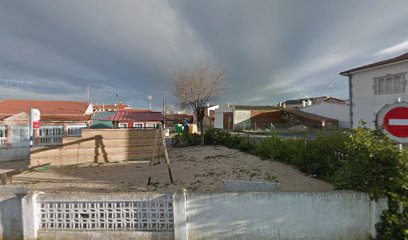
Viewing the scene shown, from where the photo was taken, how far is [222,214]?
3312 mm

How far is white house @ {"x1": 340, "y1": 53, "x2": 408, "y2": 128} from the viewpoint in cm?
1103

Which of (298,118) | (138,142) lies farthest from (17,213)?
(298,118)

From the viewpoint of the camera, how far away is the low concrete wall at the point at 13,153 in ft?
42.3

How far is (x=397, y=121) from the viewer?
3.03m

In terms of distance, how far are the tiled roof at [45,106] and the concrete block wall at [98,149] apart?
37.1 feet

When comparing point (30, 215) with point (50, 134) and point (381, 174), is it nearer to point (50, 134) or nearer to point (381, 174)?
point (381, 174)

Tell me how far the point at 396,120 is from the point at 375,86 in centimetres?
1179

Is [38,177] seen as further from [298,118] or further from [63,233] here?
[298,118]

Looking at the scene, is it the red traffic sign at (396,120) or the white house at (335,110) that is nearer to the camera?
the red traffic sign at (396,120)

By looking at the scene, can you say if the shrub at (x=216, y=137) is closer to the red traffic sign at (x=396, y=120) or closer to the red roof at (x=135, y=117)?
the red roof at (x=135, y=117)

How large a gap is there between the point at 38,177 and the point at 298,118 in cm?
3466

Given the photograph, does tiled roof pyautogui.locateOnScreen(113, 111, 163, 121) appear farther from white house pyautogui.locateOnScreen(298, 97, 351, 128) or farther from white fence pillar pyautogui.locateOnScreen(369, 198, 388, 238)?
white house pyautogui.locateOnScreen(298, 97, 351, 128)

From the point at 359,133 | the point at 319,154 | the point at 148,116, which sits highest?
the point at 148,116

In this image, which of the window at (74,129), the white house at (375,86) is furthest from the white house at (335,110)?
the window at (74,129)
